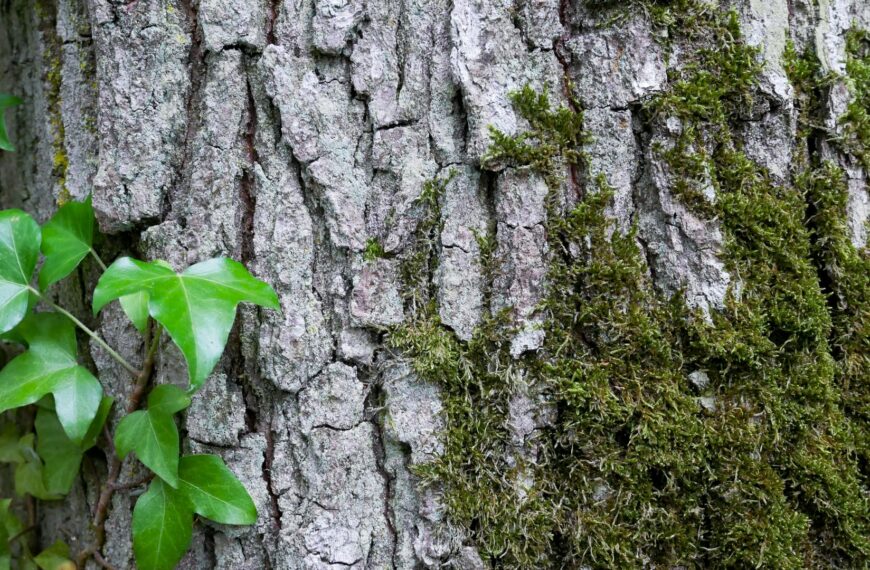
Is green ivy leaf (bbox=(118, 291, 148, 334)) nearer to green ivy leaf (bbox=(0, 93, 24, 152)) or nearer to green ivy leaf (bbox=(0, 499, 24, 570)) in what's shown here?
green ivy leaf (bbox=(0, 93, 24, 152))

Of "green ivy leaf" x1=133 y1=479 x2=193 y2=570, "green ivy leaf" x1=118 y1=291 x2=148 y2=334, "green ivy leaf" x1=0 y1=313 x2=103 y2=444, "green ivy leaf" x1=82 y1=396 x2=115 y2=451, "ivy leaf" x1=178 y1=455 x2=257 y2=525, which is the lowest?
"green ivy leaf" x1=133 y1=479 x2=193 y2=570

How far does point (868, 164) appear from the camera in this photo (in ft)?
3.39

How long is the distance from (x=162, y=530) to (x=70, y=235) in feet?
1.76

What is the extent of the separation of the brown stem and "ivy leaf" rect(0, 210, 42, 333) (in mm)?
203

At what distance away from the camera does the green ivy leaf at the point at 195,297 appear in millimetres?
774

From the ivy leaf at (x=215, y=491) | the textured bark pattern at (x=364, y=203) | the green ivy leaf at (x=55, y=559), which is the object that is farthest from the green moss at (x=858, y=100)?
the green ivy leaf at (x=55, y=559)

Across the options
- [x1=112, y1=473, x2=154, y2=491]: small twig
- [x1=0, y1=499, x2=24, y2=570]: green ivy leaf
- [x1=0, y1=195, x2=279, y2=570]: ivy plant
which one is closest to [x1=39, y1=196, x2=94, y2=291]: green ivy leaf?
[x1=0, y1=195, x2=279, y2=570]: ivy plant

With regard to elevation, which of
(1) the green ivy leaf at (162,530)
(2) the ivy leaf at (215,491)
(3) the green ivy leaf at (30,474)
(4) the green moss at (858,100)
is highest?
(4) the green moss at (858,100)

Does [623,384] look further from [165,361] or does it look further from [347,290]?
[165,361]

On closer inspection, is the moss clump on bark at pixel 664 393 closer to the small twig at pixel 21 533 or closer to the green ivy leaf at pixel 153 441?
the green ivy leaf at pixel 153 441

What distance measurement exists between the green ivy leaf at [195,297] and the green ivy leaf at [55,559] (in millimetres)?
685

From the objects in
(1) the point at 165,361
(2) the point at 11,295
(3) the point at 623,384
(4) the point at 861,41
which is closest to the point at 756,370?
(3) the point at 623,384

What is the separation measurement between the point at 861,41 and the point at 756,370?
0.64 m

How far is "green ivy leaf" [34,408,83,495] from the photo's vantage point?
1.17 metres
